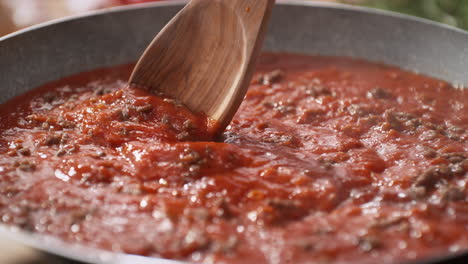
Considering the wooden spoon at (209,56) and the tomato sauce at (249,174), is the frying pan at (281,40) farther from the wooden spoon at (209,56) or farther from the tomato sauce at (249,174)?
the wooden spoon at (209,56)

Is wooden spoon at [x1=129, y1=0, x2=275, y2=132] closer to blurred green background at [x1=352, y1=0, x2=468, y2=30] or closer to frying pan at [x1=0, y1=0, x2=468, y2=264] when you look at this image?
frying pan at [x1=0, y1=0, x2=468, y2=264]

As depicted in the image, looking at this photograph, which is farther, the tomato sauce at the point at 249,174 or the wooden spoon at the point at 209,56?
the wooden spoon at the point at 209,56

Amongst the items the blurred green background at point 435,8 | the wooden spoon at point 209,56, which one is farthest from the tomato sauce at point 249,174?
the blurred green background at point 435,8

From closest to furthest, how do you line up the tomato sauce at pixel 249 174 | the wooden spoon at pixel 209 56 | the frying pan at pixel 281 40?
the tomato sauce at pixel 249 174
the wooden spoon at pixel 209 56
the frying pan at pixel 281 40

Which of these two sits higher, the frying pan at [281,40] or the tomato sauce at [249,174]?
the frying pan at [281,40]

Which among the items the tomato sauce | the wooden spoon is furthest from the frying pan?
the wooden spoon

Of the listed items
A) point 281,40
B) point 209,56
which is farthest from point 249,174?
point 281,40

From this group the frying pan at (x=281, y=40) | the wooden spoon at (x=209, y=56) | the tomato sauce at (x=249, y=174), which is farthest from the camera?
the frying pan at (x=281, y=40)

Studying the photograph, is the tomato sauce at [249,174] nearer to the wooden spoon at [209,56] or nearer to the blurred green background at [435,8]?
the wooden spoon at [209,56]
